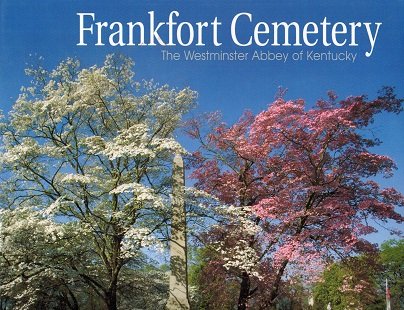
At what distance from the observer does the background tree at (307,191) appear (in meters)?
13.5

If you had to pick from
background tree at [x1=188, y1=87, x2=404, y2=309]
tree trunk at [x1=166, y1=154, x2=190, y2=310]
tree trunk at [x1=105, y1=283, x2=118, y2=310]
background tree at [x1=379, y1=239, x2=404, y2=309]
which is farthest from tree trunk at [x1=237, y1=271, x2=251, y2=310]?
background tree at [x1=379, y1=239, x2=404, y2=309]

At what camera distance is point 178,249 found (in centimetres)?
1211

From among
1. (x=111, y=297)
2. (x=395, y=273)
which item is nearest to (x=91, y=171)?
(x=111, y=297)

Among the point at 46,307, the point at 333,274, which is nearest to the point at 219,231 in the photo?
the point at 46,307

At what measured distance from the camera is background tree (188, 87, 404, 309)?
13484 millimetres

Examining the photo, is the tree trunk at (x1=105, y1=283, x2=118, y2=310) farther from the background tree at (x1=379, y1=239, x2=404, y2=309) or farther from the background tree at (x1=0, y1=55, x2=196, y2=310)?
the background tree at (x1=379, y1=239, x2=404, y2=309)

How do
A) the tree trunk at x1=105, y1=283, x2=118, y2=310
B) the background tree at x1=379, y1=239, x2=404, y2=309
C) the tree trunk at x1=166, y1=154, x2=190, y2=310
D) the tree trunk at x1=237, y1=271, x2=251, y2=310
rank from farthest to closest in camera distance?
the background tree at x1=379, y1=239, x2=404, y2=309 → the tree trunk at x1=237, y1=271, x2=251, y2=310 → the tree trunk at x1=105, y1=283, x2=118, y2=310 → the tree trunk at x1=166, y1=154, x2=190, y2=310

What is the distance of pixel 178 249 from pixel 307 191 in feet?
15.7

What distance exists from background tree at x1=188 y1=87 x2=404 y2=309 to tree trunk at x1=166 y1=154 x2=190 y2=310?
144cm

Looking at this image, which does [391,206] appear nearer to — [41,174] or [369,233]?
[369,233]

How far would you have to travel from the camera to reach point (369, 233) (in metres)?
13.1

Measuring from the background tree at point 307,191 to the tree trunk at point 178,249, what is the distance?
144cm

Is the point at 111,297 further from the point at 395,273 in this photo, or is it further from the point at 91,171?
the point at 395,273

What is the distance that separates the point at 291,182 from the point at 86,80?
7.45 meters
